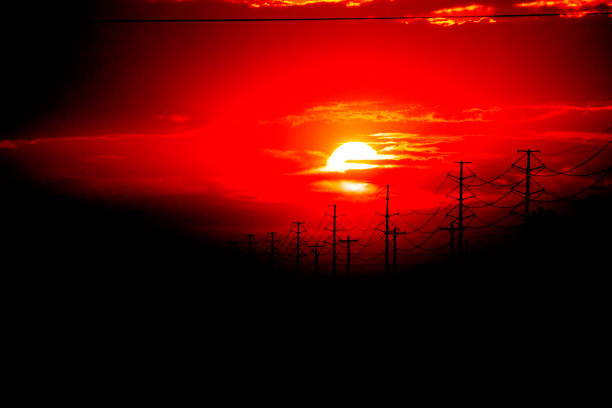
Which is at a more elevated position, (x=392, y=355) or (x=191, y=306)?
(x=392, y=355)

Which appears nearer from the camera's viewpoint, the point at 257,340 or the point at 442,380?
the point at 442,380

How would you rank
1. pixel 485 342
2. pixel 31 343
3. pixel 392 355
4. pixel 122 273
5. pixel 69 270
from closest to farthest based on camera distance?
pixel 392 355 → pixel 485 342 → pixel 31 343 → pixel 69 270 → pixel 122 273

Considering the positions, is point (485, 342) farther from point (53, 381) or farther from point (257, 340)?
point (53, 381)

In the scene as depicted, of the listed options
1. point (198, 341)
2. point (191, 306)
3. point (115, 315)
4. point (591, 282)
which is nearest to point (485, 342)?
point (198, 341)

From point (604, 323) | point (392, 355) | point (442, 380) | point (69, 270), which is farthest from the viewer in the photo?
point (69, 270)

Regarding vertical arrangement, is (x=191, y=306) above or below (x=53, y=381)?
below

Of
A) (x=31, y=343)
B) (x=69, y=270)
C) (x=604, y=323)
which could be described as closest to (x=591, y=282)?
(x=604, y=323)

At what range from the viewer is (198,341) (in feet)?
129

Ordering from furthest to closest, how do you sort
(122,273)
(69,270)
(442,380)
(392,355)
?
1. (122,273)
2. (69,270)
3. (392,355)
4. (442,380)

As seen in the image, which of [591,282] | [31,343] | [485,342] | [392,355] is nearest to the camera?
[392,355]

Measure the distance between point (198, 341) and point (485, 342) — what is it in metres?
15.1

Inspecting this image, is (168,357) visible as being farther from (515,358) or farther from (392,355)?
(515,358)

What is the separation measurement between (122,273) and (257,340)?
94813 millimetres

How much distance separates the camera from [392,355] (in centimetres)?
3098
